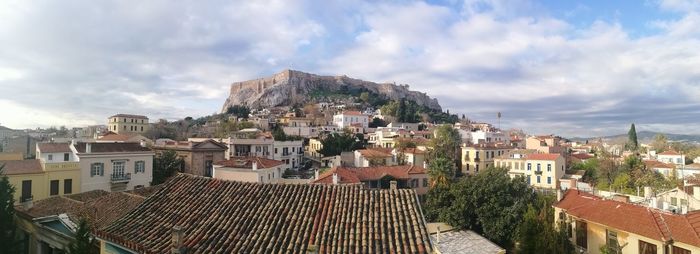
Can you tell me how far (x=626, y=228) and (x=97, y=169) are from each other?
34392 millimetres

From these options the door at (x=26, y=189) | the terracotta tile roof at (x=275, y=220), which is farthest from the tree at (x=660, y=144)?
the door at (x=26, y=189)

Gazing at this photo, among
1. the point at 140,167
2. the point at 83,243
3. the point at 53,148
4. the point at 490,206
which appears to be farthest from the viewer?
the point at 140,167

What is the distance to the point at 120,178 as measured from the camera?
32.2m

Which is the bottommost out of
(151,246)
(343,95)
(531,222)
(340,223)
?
(531,222)

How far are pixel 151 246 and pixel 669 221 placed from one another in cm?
1767

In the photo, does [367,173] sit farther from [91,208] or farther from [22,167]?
[22,167]

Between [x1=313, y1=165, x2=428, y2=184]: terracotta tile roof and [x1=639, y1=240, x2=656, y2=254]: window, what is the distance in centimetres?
2233

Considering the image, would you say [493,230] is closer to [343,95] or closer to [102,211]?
[102,211]

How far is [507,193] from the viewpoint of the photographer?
26844mm

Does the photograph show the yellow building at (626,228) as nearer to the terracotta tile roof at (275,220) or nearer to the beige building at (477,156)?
the terracotta tile roof at (275,220)

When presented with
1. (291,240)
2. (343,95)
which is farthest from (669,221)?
(343,95)

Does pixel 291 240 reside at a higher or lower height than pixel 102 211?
higher

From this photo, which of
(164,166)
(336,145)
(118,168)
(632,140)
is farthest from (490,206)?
(632,140)

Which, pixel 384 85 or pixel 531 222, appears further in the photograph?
pixel 384 85
